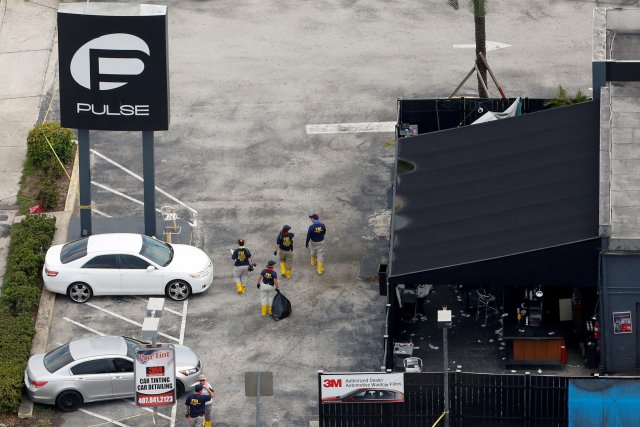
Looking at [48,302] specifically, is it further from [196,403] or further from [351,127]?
[351,127]

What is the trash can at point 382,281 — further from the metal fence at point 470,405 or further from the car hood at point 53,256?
the car hood at point 53,256

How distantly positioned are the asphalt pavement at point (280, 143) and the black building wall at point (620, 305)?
5.49m

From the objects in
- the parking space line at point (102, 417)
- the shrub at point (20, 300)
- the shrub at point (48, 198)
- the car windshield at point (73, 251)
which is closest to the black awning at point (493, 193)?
the parking space line at point (102, 417)

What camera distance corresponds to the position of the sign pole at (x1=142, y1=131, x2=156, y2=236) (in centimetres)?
4259

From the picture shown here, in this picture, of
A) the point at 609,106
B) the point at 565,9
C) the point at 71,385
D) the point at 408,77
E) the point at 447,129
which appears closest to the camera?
the point at 71,385

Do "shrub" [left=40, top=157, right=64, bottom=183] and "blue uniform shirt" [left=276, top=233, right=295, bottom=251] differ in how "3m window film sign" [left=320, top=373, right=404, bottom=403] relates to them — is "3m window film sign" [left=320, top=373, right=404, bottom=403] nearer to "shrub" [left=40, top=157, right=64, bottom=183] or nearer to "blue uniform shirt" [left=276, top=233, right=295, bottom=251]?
"blue uniform shirt" [left=276, top=233, right=295, bottom=251]

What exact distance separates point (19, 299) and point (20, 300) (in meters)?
0.03

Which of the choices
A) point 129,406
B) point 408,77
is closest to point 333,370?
point 129,406

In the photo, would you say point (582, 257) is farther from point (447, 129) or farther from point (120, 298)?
point (120, 298)

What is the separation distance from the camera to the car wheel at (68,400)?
37.1 m

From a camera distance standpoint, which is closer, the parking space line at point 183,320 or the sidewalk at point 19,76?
the parking space line at point 183,320

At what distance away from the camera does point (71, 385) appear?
122 ft

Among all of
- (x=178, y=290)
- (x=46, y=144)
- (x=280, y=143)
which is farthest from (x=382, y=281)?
(x=46, y=144)

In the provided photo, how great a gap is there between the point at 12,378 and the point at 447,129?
1377 centimetres
